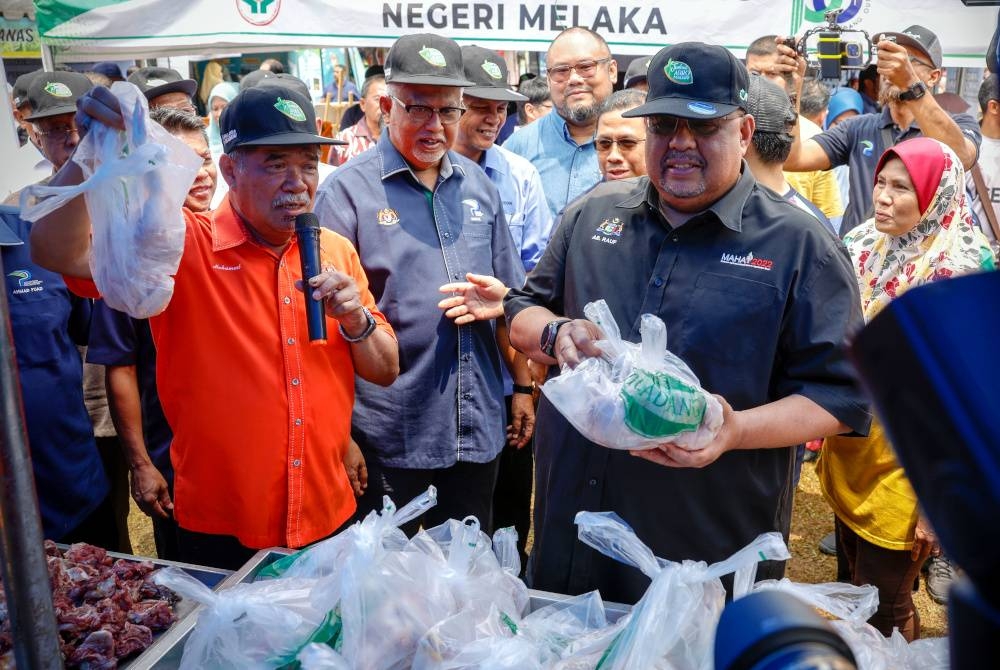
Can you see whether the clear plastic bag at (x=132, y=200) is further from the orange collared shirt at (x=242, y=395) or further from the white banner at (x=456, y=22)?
the white banner at (x=456, y=22)

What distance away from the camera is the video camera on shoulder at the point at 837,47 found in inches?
193

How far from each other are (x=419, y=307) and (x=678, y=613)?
1.74 metres

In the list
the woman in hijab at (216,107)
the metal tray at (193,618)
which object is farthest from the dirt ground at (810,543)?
the woman in hijab at (216,107)

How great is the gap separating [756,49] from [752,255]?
11.7ft

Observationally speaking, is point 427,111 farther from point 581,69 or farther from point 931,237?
point 931,237

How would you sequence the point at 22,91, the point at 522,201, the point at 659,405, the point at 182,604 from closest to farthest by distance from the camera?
the point at 659,405
the point at 182,604
the point at 22,91
the point at 522,201

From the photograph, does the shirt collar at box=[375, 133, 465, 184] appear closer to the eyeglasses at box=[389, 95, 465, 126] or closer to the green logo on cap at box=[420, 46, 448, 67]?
the eyeglasses at box=[389, 95, 465, 126]

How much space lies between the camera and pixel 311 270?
7.11ft

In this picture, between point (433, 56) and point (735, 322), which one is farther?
point (433, 56)

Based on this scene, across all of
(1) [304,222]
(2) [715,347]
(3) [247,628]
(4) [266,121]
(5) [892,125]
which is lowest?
(3) [247,628]

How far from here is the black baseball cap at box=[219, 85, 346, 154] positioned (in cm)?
238

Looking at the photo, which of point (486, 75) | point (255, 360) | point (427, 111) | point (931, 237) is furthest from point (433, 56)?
point (931, 237)

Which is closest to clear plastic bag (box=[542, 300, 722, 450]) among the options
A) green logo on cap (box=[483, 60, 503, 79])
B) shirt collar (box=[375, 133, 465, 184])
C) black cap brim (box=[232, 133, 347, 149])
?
black cap brim (box=[232, 133, 347, 149])

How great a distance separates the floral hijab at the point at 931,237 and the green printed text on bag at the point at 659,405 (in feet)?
6.10
